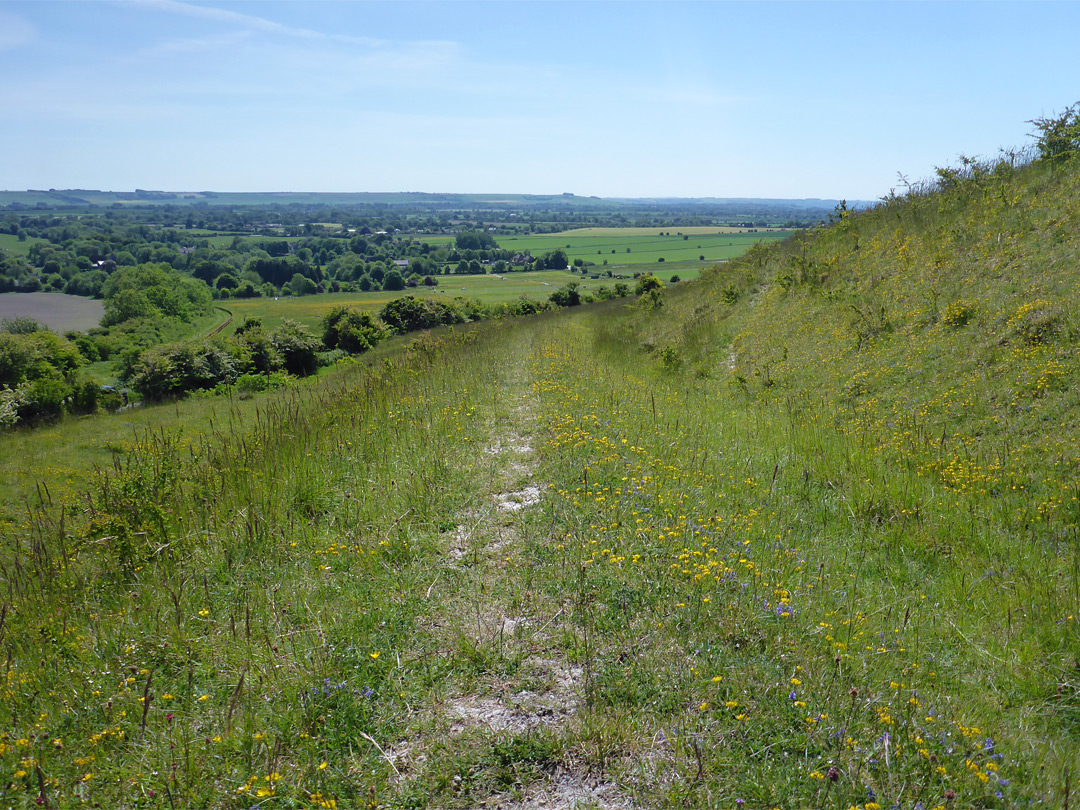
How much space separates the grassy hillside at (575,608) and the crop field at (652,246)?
81890mm

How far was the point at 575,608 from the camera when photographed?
4219 millimetres

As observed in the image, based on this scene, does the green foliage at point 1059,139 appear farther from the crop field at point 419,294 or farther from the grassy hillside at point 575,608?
the crop field at point 419,294

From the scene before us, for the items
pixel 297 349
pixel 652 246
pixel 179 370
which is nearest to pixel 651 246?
pixel 652 246

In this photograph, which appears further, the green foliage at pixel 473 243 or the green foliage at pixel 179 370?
the green foliage at pixel 473 243

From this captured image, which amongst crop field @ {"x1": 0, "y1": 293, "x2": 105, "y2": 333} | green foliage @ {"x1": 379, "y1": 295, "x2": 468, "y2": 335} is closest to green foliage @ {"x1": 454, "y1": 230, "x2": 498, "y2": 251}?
crop field @ {"x1": 0, "y1": 293, "x2": 105, "y2": 333}

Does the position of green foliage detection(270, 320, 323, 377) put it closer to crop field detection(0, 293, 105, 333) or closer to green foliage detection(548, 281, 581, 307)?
green foliage detection(548, 281, 581, 307)

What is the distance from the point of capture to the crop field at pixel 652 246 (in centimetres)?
10619

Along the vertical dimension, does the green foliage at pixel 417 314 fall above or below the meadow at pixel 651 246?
below

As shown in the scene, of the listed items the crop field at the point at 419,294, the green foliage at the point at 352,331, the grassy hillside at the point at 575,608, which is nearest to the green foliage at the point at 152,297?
the crop field at the point at 419,294

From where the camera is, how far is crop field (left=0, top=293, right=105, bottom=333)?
9375 cm

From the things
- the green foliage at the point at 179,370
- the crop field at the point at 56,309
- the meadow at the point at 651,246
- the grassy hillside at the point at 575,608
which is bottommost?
the green foliage at the point at 179,370

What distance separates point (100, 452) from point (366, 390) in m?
29.7

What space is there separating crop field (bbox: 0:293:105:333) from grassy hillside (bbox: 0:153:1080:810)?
99.7 m

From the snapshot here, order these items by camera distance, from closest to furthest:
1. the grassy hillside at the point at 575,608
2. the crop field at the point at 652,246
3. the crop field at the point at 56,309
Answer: the grassy hillside at the point at 575,608 < the crop field at the point at 56,309 < the crop field at the point at 652,246
